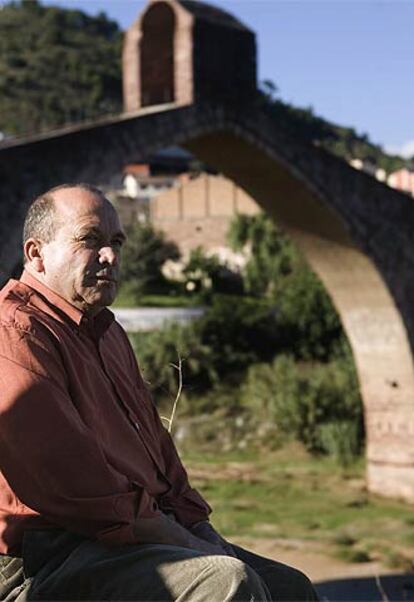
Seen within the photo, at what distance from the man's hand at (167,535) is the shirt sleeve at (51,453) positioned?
3 centimetres

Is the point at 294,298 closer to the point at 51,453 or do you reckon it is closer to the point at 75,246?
the point at 75,246

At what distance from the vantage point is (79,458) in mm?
2061

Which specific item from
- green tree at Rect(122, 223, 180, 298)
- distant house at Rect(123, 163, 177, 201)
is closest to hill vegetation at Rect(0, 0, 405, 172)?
distant house at Rect(123, 163, 177, 201)

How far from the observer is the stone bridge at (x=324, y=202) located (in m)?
8.92

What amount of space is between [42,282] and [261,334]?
15130 mm

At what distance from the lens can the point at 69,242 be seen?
228cm

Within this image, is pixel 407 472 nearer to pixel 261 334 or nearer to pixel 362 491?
pixel 362 491

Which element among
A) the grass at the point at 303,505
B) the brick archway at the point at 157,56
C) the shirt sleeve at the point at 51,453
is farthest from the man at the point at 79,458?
the brick archway at the point at 157,56

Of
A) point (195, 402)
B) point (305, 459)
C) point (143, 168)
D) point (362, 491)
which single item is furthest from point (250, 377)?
point (143, 168)

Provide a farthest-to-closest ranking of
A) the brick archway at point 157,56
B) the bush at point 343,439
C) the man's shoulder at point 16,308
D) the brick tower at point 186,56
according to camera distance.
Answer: the bush at point 343,439 < the brick archway at point 157,56 < the brick tower at point 186,56 < the man's shoulder at point 16,308

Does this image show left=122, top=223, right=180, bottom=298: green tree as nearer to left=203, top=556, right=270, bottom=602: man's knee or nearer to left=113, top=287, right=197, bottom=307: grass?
left=113, top=287, right=197, bottom=307: grass

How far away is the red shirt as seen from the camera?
2.03m

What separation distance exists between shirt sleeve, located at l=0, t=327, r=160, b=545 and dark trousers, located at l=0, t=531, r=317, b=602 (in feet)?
0.14

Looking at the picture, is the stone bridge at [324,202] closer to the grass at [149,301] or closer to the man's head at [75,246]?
the man's head at [75,246]
